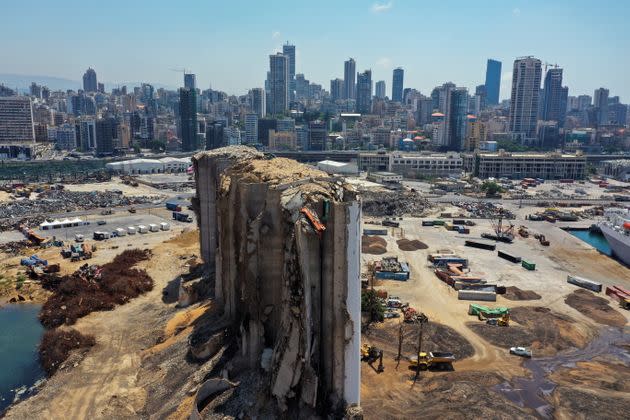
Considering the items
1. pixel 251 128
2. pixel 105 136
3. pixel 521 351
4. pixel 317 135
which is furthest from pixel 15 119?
pixel 521 351

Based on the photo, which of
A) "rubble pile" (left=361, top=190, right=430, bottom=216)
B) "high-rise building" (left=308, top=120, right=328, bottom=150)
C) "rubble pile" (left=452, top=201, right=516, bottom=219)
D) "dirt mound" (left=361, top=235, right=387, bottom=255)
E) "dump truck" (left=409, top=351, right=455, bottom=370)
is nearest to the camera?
A: "dump truck" (left=409, top=351, right=455, bottom=370)

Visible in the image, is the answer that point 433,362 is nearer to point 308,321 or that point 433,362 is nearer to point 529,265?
point 308,321

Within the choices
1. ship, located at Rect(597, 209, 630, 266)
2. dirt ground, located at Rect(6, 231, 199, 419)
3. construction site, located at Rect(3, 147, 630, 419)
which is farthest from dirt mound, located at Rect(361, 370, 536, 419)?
ship, located at Rect(597, 209, 630, 266)

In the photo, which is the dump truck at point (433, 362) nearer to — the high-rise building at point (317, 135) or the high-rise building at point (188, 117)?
the high-rise building at point (317, 135)

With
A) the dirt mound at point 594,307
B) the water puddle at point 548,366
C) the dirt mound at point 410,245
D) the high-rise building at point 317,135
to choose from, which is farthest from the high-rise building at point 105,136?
the water puddle at point 548,366

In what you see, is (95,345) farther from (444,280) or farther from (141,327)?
(444,280)

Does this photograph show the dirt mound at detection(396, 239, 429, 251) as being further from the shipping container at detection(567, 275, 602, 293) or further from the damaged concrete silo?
the damaged concrete silo
